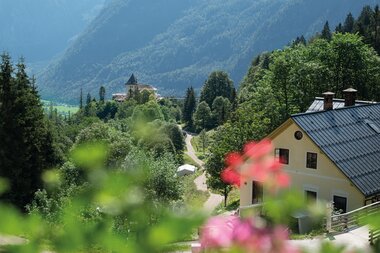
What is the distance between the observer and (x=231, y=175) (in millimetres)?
3635

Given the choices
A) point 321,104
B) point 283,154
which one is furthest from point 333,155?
point 321,104

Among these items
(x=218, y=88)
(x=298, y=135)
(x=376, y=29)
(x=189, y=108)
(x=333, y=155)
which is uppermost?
(x=376, y=29)

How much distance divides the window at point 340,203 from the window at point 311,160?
5.69 feet

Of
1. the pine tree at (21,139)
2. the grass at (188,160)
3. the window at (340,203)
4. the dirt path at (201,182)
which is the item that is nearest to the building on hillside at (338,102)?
the window at (340,203)

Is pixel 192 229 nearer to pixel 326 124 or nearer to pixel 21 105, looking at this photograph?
pixel 326 124

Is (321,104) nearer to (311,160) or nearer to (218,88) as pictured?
(311,160)

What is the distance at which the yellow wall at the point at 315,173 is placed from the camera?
24.2 m

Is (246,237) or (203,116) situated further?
(203,116)

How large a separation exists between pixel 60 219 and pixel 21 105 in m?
30.5

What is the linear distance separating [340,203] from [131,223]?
23625 millimetres

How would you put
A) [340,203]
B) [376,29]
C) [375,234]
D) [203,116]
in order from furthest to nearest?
1. [203,116]
2. [376,29]
3. [340,203]
4. [375,234]

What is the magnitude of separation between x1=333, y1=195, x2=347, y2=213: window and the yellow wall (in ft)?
0.59

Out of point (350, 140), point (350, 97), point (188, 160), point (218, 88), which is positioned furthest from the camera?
point (218, 88)

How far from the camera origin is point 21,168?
29.4m
